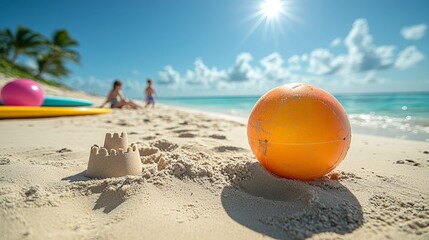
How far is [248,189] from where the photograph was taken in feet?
7.48

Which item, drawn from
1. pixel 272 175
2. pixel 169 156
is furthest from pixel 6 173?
pixel 272 175

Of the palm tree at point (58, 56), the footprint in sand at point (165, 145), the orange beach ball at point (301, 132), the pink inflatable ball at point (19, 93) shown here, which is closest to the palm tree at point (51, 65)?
the palm tree at point (58, 56)

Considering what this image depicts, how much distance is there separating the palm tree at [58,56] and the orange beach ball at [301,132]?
30.9 m

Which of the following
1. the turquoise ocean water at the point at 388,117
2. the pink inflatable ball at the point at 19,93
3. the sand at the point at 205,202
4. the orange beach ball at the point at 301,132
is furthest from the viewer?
the pink inflatable ball at the point at 19,93

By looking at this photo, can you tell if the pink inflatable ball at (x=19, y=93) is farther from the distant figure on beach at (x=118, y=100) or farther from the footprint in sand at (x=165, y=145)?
the footprint in sand at (x=165, y=145)

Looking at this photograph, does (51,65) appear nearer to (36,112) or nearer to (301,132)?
(36,112)

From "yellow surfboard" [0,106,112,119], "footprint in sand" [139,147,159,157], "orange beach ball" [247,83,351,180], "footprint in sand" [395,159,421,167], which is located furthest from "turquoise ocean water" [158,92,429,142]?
"yellow surfboard" [0,106,112,119]

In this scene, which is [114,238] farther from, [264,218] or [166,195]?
[264,218]

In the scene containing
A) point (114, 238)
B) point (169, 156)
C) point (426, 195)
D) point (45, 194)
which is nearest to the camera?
point (114, 238)

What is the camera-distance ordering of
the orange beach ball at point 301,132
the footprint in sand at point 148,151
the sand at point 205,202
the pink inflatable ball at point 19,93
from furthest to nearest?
the pink inflatable ball at point 19,93, the footprint in sand at point 148,151, the orange beach ball at point 301,132, the sand at point 205,202

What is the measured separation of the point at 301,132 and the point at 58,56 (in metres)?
33.3

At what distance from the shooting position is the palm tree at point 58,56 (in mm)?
28875

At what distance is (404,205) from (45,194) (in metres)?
2.60

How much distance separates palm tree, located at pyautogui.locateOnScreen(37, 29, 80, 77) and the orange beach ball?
101 feet
